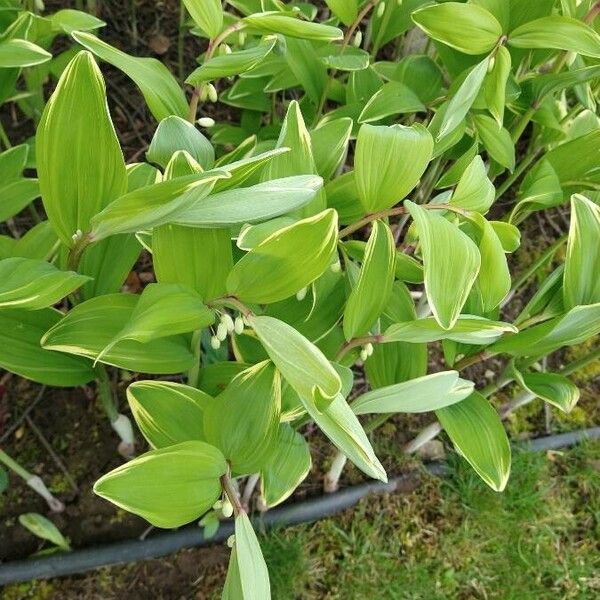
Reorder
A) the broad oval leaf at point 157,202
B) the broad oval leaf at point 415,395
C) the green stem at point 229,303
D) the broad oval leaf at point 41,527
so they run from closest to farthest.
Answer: the broad oval leaf at point 157,202 → the green stem at point 229,303 → the broad oval leaf at point 415,395 → the broad oval leaf at point 41,527

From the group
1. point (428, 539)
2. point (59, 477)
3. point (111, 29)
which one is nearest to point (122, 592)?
point (59, 477)

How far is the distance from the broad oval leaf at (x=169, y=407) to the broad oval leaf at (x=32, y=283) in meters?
0.15

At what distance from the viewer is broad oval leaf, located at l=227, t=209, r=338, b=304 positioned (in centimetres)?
49

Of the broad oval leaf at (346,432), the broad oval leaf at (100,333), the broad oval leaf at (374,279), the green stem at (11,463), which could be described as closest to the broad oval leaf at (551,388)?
the broad oval leaf at (374,279)

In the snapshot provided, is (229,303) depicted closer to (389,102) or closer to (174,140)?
(174,140)

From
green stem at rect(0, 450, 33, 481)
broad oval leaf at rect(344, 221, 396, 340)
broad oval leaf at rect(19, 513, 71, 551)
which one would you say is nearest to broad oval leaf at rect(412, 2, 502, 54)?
broad oval leaf at rect(344, 221, 396, 340)

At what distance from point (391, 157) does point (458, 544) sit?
33.3 inches

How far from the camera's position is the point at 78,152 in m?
0.52

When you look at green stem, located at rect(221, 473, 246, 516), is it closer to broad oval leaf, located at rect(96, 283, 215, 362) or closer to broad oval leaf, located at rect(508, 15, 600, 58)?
broad oval leaf, located at rect(96, 283, 215, 362)

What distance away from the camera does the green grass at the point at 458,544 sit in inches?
42.8

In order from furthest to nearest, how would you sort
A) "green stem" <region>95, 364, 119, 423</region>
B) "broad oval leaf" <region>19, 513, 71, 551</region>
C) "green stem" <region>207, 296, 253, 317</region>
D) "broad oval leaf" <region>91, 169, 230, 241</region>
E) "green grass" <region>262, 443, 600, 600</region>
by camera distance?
"green grass" <region>262, 443, 600, 600</region>, "broad oval leaf" <region>19, 513, 71, 551</region>, "green stem" <region>95, 364, 119, 423</region>, "green stem" <region>207, 296, 253, 317</region>, "broad oval leaf" <region>91, 169, 230, 241</region>

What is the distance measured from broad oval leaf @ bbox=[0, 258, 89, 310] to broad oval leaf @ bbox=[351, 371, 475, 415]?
12.3 inches

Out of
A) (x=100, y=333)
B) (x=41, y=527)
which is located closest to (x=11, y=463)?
(x=41, y=527)

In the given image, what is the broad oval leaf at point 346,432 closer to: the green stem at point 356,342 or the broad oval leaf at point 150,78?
the green stem at point 356,342
